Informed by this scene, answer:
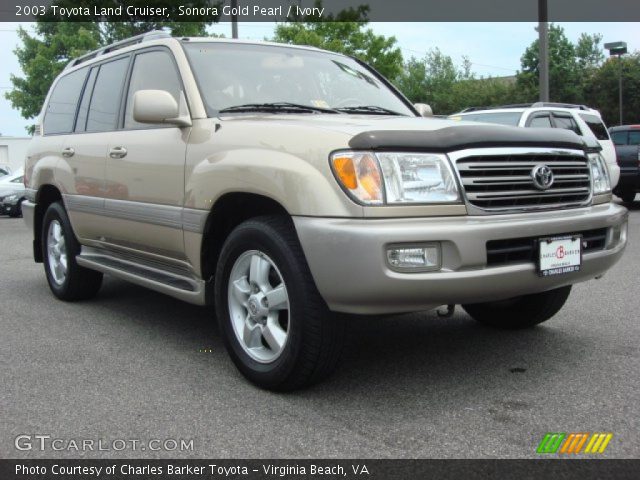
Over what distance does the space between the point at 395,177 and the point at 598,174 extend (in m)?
1.46

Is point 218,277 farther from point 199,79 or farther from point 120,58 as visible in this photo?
point 120,58

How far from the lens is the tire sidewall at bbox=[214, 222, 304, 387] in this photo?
10.1 feet

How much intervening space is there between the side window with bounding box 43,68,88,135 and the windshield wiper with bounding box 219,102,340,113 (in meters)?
2.10

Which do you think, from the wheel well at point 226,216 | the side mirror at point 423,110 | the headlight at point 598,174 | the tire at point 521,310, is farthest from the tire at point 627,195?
the wheel well at point 226,216

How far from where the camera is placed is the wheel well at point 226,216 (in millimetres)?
3447

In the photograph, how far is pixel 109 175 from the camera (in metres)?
4.57

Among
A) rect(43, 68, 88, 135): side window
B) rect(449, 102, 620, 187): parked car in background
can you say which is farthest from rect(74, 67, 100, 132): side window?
rect(449, 102, 620, 187): parked car in background

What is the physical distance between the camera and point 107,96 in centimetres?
495

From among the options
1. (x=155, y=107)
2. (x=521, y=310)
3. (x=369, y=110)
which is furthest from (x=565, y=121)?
(x=155, y=107)

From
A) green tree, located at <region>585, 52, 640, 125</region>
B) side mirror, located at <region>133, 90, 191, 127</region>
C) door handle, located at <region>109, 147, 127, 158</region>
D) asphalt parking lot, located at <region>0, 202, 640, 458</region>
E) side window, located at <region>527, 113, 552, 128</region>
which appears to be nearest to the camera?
asphalt parking lot, located at <region>0, 202, 640, 458</region>

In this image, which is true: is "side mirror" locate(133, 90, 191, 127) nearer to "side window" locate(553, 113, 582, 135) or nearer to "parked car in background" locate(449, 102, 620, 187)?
"parked car in background" locate(449, 102, 620, 187)

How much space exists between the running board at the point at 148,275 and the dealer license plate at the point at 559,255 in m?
1.78

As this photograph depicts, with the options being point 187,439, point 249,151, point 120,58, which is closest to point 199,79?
point 249,151

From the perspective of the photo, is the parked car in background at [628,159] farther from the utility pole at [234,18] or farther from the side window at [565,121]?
the utility pole at [234,18]
